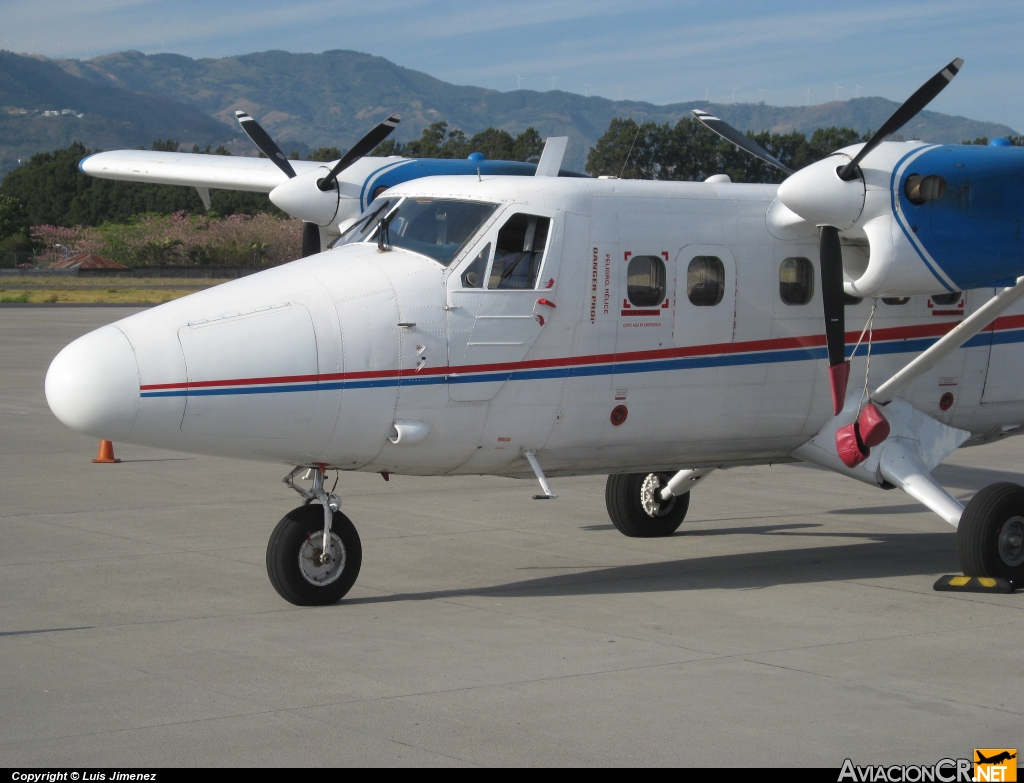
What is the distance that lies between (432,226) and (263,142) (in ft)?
23.2

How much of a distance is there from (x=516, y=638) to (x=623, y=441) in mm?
2152

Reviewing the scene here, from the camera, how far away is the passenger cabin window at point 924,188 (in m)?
9.12

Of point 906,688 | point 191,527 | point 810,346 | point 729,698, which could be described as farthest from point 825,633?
point 191,527

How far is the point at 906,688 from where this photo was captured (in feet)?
22.4

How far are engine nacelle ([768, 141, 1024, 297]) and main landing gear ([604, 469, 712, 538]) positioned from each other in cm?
302

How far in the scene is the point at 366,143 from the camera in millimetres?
13109

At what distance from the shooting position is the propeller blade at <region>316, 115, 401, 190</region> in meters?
12.8

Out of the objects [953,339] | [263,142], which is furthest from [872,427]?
[263,142]

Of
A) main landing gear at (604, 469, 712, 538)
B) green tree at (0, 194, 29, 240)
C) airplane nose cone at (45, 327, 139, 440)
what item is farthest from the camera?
green tree at (0, 194, 29, 240)

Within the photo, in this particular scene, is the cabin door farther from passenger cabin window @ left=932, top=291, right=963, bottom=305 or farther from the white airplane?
passenger cabin window @ left=932, top=291, right=963, bottom=305

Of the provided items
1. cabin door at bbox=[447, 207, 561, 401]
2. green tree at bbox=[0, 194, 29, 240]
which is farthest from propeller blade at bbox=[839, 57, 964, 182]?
green tree at bbox=[0, 194, 29, 240]

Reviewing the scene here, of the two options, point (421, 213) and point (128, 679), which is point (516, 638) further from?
point (421, 213)

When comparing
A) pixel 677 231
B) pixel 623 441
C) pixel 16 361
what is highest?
pixel 677 231

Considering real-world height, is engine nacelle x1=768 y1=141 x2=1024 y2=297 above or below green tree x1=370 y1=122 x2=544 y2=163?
below
